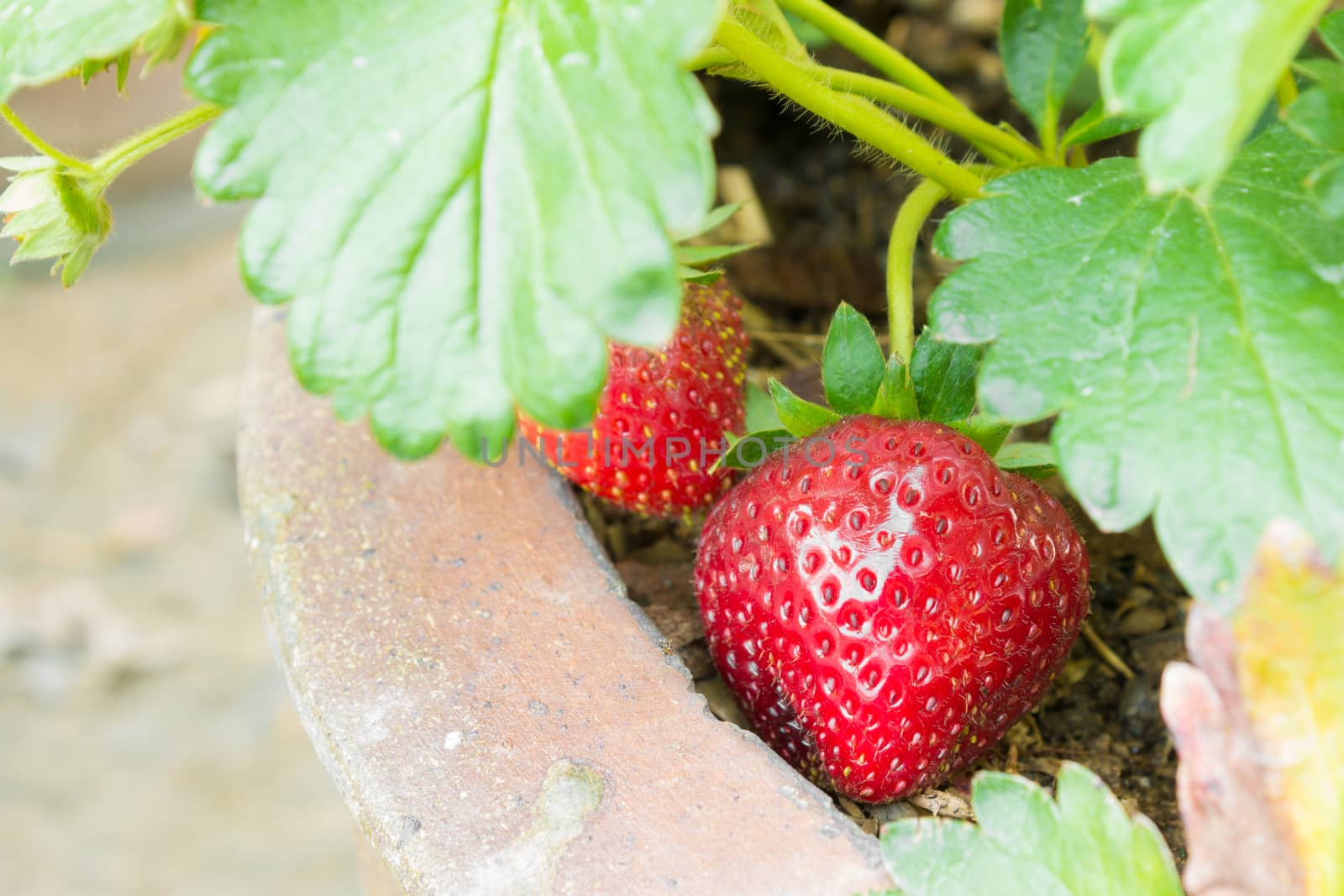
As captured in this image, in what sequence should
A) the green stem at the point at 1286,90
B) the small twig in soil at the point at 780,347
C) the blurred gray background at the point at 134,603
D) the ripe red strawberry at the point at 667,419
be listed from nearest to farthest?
the green stem at the point at 1286,90
the ripe red strawberry at the point at 667,419
the small twig in soil at the point at 780,347
the blurred gray background at the point at 134,603

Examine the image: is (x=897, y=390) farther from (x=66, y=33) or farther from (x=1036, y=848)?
(x=66, y=33)

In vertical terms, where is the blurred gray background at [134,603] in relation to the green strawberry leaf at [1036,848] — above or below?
below

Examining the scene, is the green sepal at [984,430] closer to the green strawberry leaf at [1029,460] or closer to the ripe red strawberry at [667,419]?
the green strawberry leaf at [1029,460]

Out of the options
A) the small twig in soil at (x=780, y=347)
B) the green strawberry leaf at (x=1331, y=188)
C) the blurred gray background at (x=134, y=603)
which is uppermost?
the green strawberry leaf at (x=1331, y=188)

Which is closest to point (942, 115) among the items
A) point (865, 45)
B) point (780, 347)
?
point (865, 45)

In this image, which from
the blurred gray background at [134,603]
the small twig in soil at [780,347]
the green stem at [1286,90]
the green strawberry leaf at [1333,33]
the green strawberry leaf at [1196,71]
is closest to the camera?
the green strawberry leaf at [1196,71]

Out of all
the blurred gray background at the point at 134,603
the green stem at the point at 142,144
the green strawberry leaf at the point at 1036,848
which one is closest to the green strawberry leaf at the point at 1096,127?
the green strawberry leaf at the point at 1036,848

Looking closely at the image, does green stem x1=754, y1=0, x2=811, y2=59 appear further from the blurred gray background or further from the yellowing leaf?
the blurred gray background
